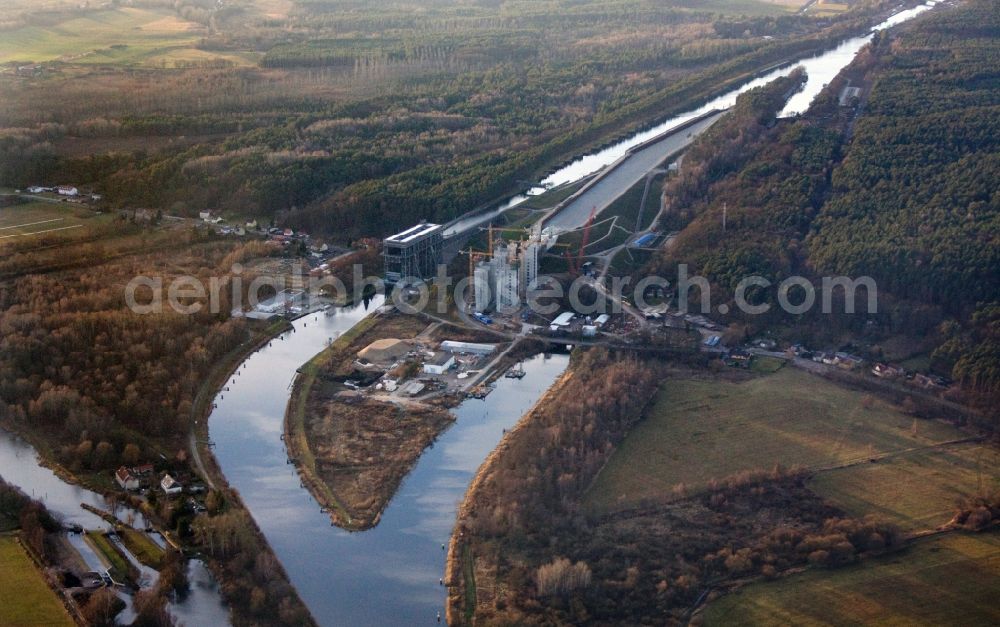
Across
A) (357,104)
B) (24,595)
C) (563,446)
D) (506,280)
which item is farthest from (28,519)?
(357,104)

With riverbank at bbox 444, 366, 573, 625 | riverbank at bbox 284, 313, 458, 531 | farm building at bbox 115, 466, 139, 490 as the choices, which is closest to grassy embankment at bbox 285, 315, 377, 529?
riverbank at bbox 284, 313, 458, 531

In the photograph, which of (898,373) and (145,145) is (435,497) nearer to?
(898,373)

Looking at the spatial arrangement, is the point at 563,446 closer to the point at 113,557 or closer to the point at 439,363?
the point at 439,363

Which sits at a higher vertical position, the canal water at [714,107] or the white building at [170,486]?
the canal water at [714,107]

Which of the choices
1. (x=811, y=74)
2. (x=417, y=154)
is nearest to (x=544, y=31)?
(x=811, y=74)

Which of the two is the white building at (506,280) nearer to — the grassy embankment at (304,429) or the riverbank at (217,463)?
the grassy embankment at (304,429)

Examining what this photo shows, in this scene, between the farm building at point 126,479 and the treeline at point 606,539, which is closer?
the treeline at point 606,539

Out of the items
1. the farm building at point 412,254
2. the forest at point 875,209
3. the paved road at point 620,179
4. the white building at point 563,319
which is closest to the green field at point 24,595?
the white building at point 563,319
